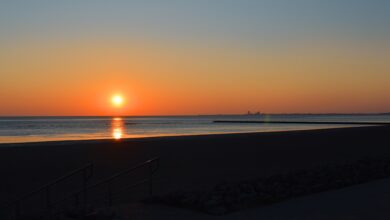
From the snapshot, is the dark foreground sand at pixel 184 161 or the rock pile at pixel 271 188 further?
the dark foreground sand at pixel 184 161

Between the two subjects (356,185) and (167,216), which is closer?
(167,216)

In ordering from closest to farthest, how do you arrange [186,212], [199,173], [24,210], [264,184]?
[186,212] < [264,184] < [24,210] < [199,173]

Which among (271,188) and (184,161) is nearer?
(271,188)

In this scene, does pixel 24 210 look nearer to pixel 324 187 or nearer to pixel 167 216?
pixel 167 216

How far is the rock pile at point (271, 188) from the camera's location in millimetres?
8922

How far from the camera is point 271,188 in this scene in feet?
33.6

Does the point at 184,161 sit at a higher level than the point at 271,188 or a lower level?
higher

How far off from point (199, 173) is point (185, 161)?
142 inches

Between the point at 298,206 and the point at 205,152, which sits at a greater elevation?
the point at 205,152

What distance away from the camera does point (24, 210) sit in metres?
12.7

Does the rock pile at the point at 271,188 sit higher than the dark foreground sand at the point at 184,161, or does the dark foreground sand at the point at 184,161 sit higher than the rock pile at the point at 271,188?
the dark foreground sand at the point at 184,161

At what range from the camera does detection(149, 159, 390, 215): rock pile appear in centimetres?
892

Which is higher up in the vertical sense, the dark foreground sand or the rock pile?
the dark foreground sand

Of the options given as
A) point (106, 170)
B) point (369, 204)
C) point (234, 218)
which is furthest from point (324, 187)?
point (106, 170)
